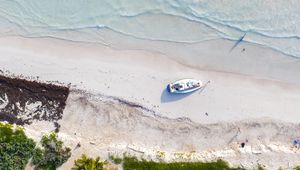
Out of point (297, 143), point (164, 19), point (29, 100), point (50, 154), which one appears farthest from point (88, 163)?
point (297, 143)

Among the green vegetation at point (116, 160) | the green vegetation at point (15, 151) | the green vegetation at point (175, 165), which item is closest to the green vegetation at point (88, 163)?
the green vegetation at point (116, 160)

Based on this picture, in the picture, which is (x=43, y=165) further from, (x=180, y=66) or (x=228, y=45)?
(x=228, y=45)

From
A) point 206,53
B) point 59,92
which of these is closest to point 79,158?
point 59,92

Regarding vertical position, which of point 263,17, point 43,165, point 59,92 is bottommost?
point 43,165

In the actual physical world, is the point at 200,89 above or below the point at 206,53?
below

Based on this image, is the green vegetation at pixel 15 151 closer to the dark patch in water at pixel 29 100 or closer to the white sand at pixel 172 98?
the dark patch in water at pixel 29 100

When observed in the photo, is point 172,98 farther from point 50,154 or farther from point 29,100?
point 29,100

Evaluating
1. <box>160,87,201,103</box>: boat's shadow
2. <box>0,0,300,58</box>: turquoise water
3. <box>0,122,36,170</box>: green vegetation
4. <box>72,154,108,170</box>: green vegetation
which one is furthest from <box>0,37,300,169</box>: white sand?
<box>0,122,36,170</box>: green vegetation
